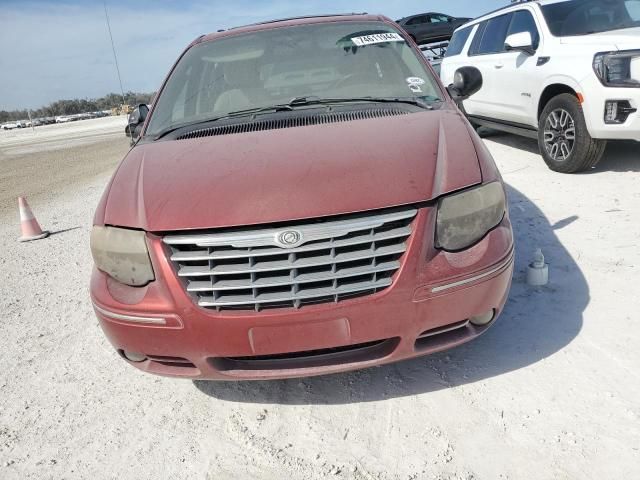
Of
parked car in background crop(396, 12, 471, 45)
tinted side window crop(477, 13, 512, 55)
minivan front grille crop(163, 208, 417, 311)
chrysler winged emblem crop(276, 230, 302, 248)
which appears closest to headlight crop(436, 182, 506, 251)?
minivan front grille crop(163, 208, 417, 311)

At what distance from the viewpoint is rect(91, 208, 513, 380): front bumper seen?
1.93 m

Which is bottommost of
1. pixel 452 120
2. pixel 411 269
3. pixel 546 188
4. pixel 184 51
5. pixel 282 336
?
pixel 546 188

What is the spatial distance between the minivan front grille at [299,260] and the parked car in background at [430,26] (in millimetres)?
16672

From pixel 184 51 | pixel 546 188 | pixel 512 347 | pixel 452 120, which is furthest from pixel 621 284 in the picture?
pixel 184 51

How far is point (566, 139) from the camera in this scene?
17.5 ft

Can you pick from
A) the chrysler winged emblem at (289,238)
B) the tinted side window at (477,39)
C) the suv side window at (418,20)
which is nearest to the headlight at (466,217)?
Result: the chrysler winged emblem at (289,238)

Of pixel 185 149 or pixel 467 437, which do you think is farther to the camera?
pixel 185 149

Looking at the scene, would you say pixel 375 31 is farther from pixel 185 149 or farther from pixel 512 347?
pixel 512 347

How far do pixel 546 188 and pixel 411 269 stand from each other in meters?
3.69

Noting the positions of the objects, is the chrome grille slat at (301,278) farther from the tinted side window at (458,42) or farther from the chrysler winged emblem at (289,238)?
the tinted side window at (458,42)

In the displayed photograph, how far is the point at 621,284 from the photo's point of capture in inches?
119

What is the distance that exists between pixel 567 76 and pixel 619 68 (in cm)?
55

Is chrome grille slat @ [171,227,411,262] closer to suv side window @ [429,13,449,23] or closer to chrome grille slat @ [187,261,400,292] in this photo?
chrome grille slat @ [187,261,400,292]

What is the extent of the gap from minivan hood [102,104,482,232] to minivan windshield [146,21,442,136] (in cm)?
53
